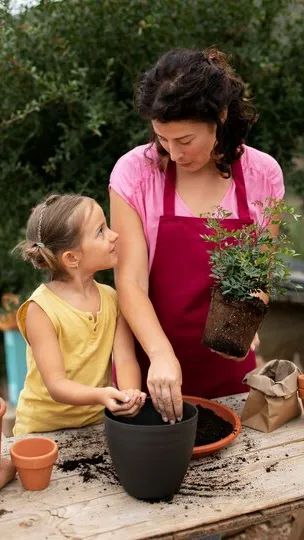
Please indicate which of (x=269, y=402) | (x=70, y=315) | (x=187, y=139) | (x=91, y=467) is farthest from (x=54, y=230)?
(x=269, y=402)

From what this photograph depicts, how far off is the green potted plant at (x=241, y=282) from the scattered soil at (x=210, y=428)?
19 centimetres

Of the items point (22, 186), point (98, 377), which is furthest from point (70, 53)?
point (98, 377)

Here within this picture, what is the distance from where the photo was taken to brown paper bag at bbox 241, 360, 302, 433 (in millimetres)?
2172

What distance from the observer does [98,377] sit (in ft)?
7.14

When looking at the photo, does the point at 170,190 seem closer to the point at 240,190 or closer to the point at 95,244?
the point at 240,190

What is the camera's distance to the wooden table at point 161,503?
1.65 meters

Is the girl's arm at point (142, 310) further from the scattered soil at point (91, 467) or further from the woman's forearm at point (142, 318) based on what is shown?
the scattered soil at point (91, 467)

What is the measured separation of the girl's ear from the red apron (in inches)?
12.9

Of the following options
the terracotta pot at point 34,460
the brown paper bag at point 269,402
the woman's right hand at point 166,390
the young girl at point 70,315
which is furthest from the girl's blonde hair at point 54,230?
the brown paper bag at point 269,402

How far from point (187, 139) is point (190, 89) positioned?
0.50ft

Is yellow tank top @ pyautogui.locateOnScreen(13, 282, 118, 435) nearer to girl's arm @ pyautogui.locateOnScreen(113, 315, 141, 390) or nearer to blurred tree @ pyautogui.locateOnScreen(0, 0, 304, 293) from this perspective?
girl's arm @ pyautogui.locateOnScreen(113, 315, 141, 390)

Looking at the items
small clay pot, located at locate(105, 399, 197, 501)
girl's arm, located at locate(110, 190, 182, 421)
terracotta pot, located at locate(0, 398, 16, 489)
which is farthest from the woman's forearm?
terracotta pot, located at locate(0, 398, 16, 489)

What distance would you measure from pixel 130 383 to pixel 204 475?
1.28 ft

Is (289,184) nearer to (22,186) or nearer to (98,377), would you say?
(22,186)
